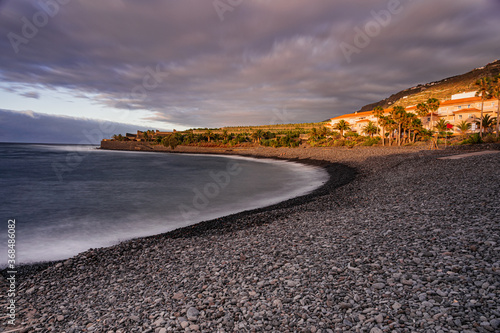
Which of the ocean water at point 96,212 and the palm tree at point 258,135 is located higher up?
the palm tree at point 258,135

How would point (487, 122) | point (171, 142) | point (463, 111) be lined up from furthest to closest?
point (171, 142)
point (463, 111)
point (487, 122)

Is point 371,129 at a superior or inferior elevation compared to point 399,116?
inferior

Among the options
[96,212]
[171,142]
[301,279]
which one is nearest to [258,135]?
[171,142]

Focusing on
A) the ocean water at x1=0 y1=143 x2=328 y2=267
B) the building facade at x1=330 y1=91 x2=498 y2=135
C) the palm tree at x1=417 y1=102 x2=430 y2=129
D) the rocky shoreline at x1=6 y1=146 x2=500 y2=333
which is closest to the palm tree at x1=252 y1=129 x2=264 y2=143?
the building facade at x1=330 y1=91 x2=498 y2=135

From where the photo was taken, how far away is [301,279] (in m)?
6.18

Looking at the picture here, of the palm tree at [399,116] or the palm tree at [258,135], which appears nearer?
the palm tree at [399,116]

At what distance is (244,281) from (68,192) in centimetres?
3443

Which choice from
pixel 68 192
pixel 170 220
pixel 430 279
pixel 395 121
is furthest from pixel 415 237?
pixel 395 121

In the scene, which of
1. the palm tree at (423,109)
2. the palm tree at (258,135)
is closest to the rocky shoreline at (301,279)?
the palm tree at (423,109)

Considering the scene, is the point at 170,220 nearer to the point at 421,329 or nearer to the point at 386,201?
the point at 386,201

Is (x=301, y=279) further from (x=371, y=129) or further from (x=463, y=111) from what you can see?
(x=463, y=111)

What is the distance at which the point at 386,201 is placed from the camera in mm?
13781

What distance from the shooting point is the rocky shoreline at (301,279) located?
182 inches

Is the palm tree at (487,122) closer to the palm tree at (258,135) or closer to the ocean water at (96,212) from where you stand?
the ocean water at (96,212)
